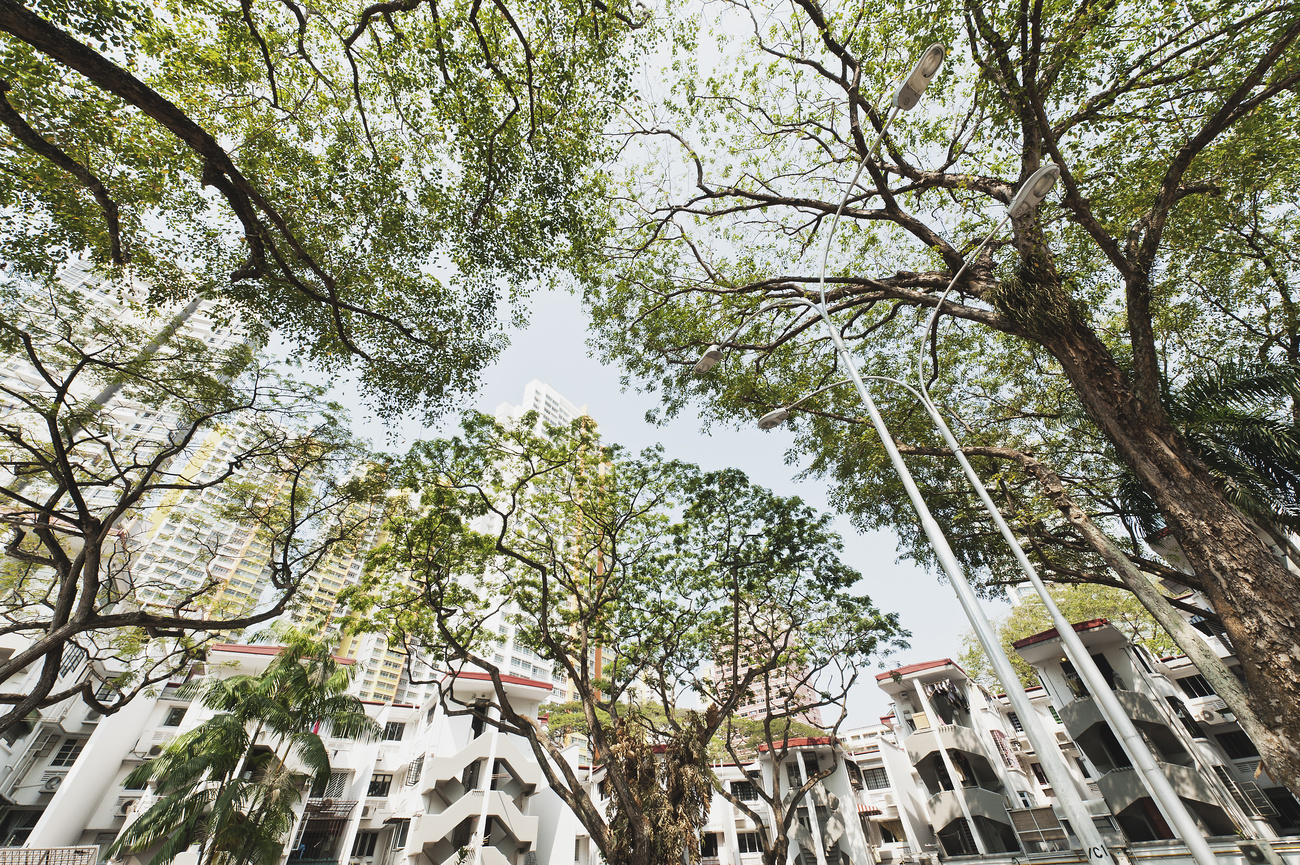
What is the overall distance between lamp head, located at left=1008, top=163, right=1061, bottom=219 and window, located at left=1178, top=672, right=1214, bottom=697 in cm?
2284

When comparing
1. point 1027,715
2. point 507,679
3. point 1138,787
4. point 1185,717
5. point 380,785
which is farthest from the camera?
point 507,679

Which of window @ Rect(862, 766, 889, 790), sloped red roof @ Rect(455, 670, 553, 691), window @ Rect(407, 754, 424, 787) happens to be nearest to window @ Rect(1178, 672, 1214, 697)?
window @ Rect(862, 766, 889, 790)

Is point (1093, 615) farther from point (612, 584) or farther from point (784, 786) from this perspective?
point (612, 584)

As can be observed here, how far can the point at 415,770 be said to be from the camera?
61.4ft

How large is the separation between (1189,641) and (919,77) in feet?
18.7

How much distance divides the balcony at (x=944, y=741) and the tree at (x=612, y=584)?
10.7 meters

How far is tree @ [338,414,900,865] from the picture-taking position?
1022 centimetres

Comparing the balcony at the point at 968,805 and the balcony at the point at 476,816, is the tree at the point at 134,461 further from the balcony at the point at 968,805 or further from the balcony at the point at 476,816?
the balcony at the point at 968,805

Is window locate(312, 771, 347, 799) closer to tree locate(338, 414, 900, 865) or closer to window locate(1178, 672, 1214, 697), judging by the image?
tree locate(338, 414, 900, 865)

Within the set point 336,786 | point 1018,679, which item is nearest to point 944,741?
point 1018,679

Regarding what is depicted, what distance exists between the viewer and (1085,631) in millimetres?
15648

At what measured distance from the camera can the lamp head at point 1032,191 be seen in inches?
181

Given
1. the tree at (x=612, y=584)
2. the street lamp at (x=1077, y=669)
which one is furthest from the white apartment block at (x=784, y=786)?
the street lamp at (x=1077, y=669)

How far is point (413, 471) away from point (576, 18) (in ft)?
27.4
